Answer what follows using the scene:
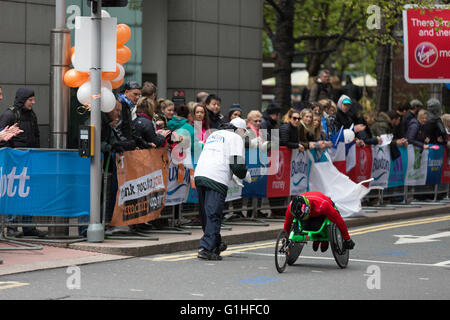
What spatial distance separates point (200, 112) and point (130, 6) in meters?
6.39

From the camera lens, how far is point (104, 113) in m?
12.4

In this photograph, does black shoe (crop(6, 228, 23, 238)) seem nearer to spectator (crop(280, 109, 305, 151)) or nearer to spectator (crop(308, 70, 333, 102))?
spectator (crop(280, 109, 305, 151))

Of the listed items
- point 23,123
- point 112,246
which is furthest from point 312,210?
point 23,123

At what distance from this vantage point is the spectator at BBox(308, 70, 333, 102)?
2030 centimetres

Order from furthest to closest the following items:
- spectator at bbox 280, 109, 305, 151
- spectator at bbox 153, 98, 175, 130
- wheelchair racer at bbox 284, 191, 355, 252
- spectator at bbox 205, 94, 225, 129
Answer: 1. spectator at bbox 280, 109, 305, 151
2. spectator at bbox 205, 94, 225, 129
3. spectator at bbox 153, 98, 175, 130
4. wheelchair racer at bbox 284, 191, 355, 252

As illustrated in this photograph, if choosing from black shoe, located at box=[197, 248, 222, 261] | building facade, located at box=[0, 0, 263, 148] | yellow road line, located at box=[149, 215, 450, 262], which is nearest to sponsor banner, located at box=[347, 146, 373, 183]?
yellow road line, located at box=[149, 215, 450, 262]

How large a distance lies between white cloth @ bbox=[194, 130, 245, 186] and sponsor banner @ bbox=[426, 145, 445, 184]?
9.44 meters

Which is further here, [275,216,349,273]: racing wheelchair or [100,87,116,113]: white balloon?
[100,87,116,113]: white balloon

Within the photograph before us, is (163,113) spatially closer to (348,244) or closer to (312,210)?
(312,210)

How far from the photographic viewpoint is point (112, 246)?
11617 mm

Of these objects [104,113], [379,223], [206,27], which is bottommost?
[379,223]

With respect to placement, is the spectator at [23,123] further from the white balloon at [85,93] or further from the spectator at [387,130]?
the spectator at [387,130]
